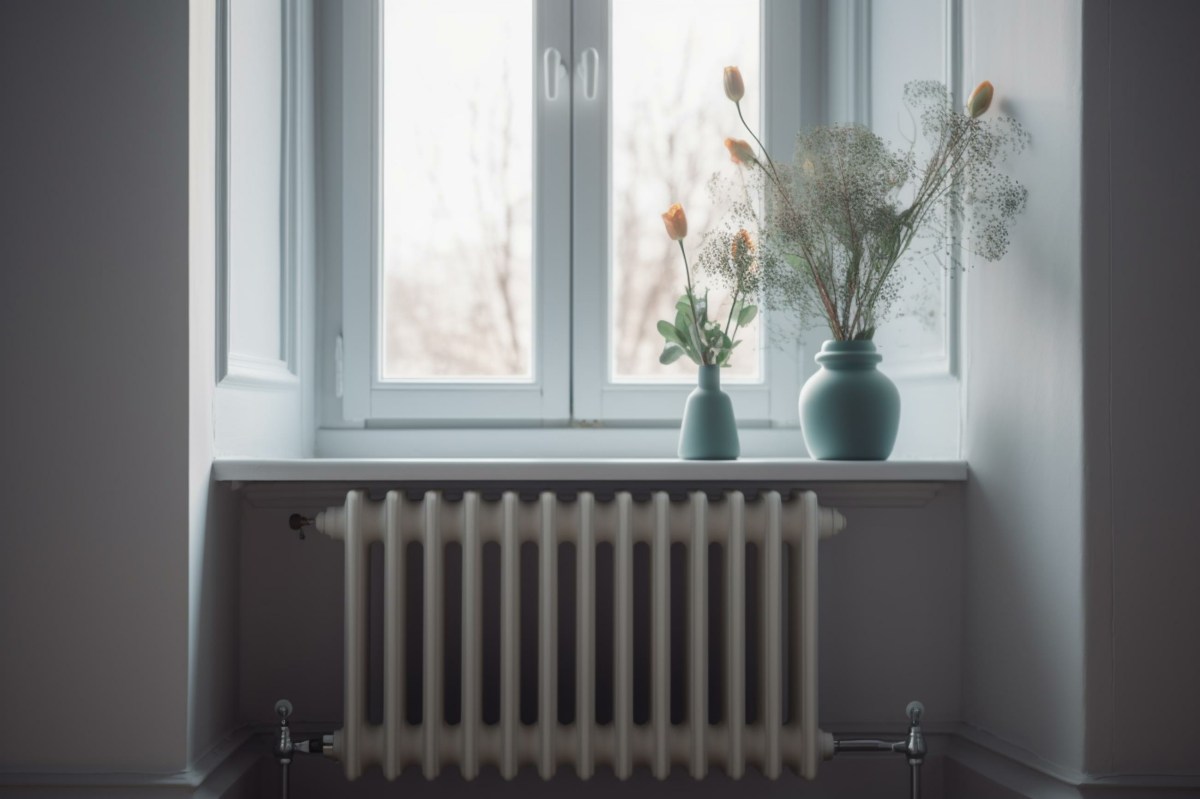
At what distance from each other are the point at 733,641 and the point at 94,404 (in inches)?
39.6

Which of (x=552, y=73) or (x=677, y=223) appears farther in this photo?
(x=552, y=73)

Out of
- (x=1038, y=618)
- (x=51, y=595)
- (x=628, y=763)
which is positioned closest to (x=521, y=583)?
(x=628, y=763)

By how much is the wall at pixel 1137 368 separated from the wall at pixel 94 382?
1270 mm

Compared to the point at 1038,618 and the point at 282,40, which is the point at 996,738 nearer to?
the point at 1038,618

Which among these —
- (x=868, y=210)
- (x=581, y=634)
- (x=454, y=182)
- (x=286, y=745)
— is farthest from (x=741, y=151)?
(x=286, y=745)

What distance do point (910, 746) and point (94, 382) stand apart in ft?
4.39

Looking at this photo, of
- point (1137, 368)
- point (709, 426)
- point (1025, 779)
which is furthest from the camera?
point (709, 426)

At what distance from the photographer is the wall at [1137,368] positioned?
1.38 metres

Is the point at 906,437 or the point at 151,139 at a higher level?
the point at 151,139

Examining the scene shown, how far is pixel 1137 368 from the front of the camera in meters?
1.38

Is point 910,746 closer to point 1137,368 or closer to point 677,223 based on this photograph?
point 1137,368

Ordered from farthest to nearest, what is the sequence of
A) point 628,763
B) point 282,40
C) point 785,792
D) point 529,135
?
1. point 529,135
2. point 282,40
3. point 785,792
4. point 628,763

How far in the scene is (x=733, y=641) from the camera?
1579 mm

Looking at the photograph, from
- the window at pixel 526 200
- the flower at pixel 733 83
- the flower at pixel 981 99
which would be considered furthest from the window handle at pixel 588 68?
the flower at pixel 981 99
